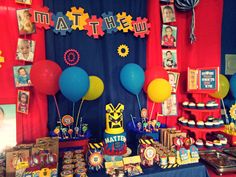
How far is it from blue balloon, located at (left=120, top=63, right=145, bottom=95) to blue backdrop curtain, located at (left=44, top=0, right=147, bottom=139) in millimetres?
167

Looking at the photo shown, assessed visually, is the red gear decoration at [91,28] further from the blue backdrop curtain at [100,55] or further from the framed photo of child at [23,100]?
the framed photo of child at [23,100]

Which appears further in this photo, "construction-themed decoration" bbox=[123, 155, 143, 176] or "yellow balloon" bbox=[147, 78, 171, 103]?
"yellow balloon" bbox=[147, 78, 171, 103]

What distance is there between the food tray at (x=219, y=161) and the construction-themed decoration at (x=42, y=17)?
1796 millimetres

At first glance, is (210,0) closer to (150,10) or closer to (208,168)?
(150,10)

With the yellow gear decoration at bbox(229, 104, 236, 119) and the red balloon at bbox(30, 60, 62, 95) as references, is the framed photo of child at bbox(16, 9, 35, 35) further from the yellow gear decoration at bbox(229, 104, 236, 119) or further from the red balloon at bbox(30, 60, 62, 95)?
the yellow gear decoration at bbox(229, 104, 236, 119)

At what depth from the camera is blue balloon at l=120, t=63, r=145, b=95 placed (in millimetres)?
1953

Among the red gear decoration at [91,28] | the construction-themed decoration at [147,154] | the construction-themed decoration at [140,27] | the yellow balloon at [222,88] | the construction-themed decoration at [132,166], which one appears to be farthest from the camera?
the yellow balloon at [222,88]

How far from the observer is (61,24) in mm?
1961

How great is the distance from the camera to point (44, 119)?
1.99 metres

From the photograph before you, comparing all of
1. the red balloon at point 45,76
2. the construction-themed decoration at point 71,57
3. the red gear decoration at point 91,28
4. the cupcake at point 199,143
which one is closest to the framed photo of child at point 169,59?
the red gear decoration at point 91,28

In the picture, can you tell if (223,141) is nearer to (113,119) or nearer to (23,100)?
(113,119)

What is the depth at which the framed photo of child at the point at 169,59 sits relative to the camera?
2.28m

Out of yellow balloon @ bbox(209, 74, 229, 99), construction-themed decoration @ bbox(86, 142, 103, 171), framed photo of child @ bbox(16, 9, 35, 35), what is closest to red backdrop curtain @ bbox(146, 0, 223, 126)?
yellow balloon @ bbox(209, 74, 229, 99)

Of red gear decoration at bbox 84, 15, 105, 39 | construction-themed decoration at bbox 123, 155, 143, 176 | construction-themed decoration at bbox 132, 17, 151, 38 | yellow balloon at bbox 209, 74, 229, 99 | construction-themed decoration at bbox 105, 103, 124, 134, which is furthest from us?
yellow balloon at bbox 209, 74, 229, 99
